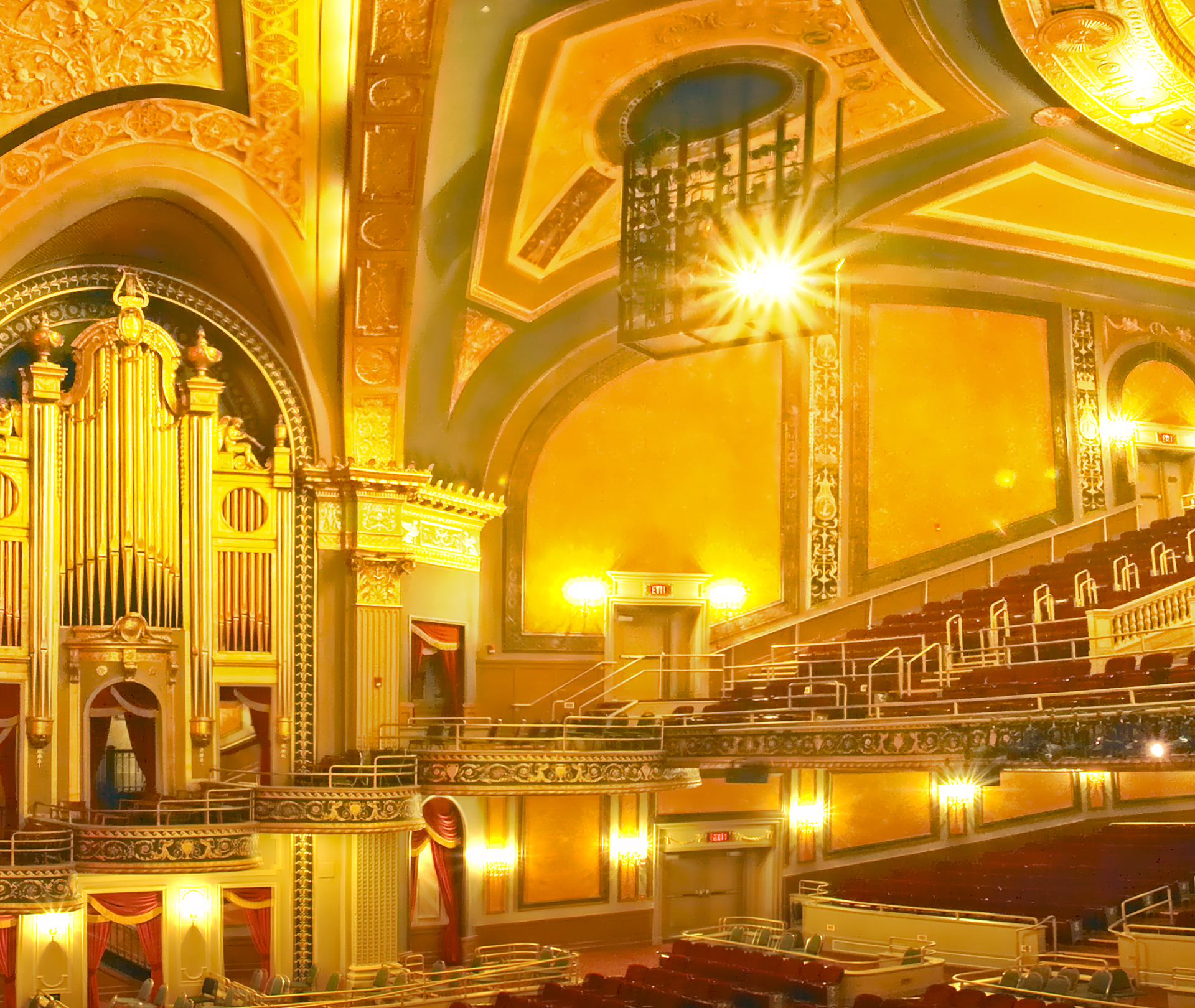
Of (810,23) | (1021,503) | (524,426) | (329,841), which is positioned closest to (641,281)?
(810,23)

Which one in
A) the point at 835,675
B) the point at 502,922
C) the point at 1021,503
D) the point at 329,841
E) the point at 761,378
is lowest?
the point at 502,922

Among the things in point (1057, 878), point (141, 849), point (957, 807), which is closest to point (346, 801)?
point (141, 849)

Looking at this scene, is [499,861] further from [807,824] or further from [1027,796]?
[1027,796]

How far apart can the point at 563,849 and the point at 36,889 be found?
7.39 meters

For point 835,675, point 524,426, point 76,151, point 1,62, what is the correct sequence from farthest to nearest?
point 524,426 → point 835,675 → point 76,151 → point 1,62

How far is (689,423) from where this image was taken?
2200 centimetres

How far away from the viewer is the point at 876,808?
21.7m

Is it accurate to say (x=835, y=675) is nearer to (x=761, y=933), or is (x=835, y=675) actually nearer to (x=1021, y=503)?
(x=761, y=933)

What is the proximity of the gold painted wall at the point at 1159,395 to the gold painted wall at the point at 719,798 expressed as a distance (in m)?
7.94

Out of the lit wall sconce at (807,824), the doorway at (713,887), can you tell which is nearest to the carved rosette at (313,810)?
the doorway at (713,887)

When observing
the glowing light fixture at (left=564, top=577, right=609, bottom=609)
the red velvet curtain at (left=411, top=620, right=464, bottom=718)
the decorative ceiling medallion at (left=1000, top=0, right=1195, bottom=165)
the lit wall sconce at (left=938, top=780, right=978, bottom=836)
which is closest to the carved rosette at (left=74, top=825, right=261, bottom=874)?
the red velvet curtain at (left=411, top=620, right=464, bottom=718)

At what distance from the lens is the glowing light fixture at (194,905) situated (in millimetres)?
16938

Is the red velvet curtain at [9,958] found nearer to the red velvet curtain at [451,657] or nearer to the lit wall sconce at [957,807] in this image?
the red velvet curtain at [451,657]

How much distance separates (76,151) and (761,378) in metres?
10.1
